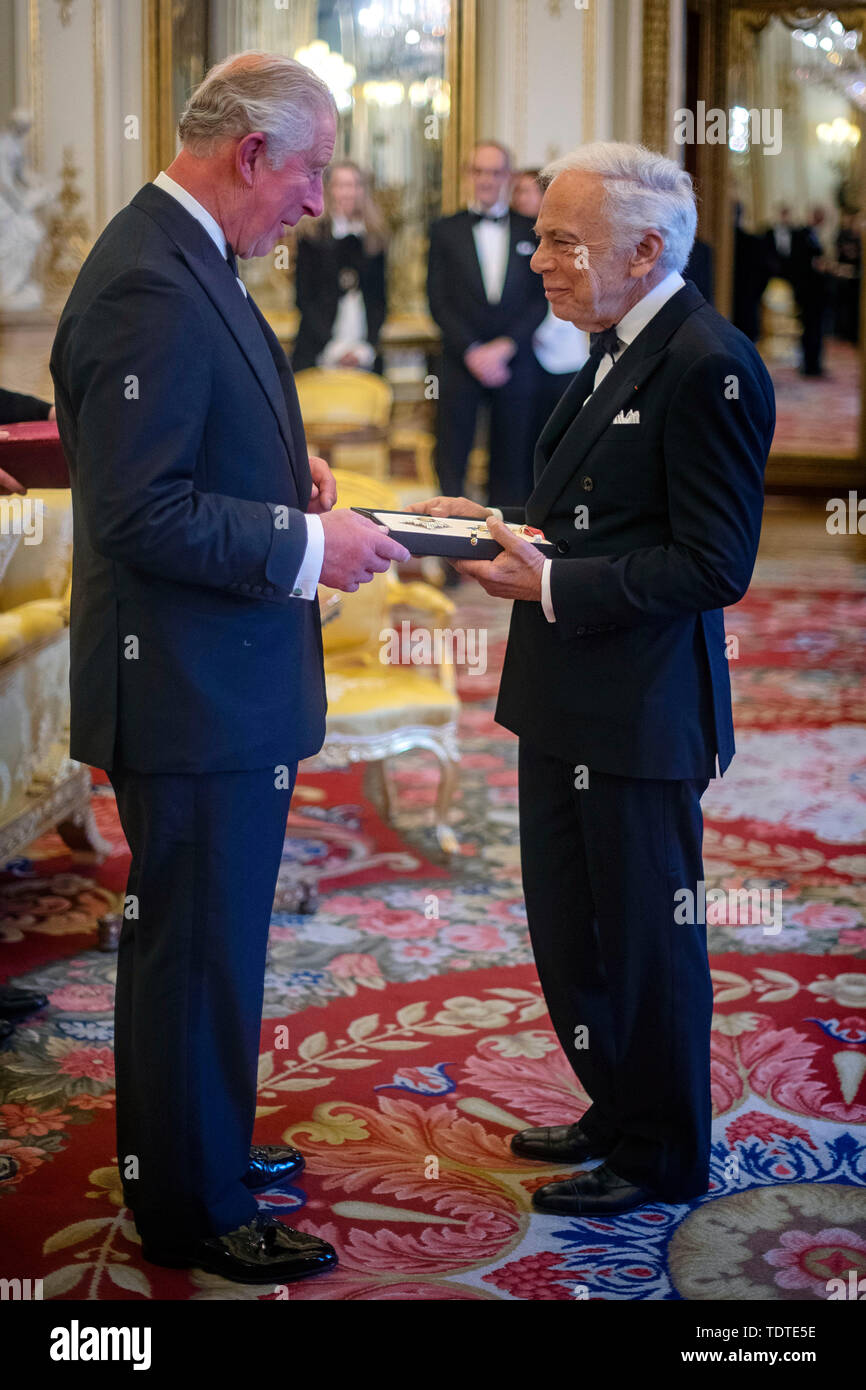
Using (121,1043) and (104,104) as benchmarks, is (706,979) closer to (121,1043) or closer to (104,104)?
(121,1043)

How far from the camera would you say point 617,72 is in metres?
10.1

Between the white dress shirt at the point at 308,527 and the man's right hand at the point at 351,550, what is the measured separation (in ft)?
0.05

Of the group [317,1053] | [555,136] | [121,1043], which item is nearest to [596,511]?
[121,1043]

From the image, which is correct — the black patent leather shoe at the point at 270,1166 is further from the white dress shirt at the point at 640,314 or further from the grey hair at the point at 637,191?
the grey hair at the point at 637,191

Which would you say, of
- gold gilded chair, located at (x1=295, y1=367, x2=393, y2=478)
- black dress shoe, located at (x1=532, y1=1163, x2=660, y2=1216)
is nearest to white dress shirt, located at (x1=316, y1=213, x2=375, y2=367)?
gold gilded chair, located at (x1=295, y1=367, x2=393, y2=478)

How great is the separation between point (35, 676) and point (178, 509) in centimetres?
196

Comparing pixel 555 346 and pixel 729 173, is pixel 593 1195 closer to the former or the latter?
pixel 555 346

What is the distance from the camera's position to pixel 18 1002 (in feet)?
11.3

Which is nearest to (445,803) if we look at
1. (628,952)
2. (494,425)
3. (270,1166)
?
(270,1166)

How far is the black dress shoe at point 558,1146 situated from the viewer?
2826 millimetres

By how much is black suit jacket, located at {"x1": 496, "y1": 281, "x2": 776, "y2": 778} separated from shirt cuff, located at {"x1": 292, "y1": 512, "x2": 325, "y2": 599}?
1.34 feet

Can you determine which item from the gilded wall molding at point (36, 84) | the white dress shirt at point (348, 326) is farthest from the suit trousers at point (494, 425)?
the gilded wall molding at point (36, 84)

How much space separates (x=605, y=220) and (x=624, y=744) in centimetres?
81

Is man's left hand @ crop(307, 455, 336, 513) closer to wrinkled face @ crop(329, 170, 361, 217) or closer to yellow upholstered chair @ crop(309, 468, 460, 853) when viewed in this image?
yellow upholstered chair @ crop(309, 468, 460, 853)
